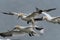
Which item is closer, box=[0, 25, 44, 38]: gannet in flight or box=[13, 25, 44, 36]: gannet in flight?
box=[13, 25, 44, 36]: gannet in flight

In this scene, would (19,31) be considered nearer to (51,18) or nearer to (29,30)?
(29,30)

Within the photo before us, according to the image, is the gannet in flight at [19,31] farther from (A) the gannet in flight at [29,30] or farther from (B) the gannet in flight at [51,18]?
Answer: (B) the gannet in flight at [51,18]

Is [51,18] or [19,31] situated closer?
[51,18]

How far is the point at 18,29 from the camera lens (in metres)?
9.75

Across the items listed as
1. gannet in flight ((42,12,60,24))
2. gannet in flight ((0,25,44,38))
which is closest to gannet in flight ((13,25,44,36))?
gannet in flight ((0,25,44,38))

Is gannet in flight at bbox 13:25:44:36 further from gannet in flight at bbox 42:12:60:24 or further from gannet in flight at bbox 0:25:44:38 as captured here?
gannet in flight at bbox 42:12:60:24

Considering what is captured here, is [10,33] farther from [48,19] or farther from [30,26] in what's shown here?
[48,19]

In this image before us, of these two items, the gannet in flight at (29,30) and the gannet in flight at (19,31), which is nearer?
the gannet in flight at (29,30)

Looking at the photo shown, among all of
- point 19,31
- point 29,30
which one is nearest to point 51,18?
point 29,30

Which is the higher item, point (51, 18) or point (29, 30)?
point (51, 18)

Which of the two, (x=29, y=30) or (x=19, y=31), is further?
(x=19, y=31)

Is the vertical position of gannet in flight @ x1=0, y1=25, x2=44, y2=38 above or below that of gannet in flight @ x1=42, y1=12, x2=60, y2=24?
below

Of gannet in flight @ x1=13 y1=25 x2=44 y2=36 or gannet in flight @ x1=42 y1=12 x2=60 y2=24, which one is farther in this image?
gannet in flight @ x1=42 y1=12 x2=60 y2=24

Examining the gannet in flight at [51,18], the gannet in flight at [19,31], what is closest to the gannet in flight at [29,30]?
the gannet in flight at [19,31]
